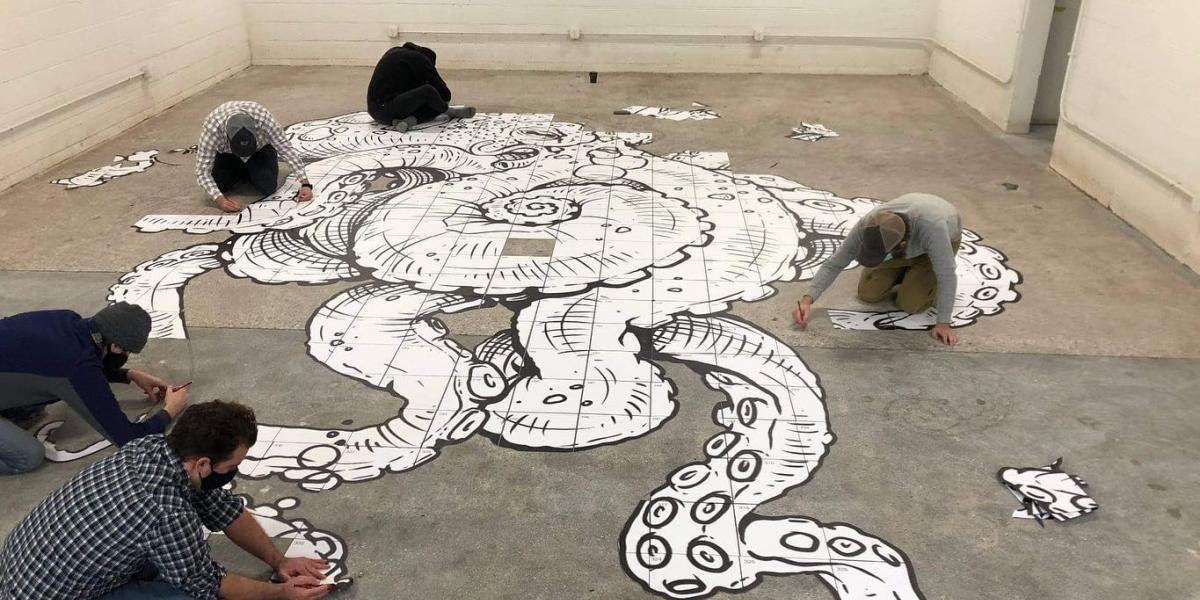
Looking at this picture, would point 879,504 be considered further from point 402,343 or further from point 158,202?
point 158,202

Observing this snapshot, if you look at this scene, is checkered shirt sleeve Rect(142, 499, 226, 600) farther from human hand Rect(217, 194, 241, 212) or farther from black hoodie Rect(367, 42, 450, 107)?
black hoodie Rect(367, 42, 450, 107)

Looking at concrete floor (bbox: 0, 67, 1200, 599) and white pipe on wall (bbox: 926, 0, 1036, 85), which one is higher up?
white pipe on wall (bbox: 926, 0, 1036, 85)

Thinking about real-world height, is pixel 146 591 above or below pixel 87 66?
below

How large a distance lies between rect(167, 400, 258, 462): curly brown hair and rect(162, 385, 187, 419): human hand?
105 centimetres

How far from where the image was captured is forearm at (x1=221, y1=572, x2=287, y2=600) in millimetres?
2047

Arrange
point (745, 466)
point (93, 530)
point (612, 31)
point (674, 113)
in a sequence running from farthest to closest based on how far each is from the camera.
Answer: point (612, 31)
point (674, 113)
point (745, 466)
point (93, 530)

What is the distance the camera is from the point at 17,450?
2.59 m

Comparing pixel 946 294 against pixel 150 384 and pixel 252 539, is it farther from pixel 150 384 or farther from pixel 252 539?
pixel 150 384

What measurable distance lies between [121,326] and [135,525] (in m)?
1.00

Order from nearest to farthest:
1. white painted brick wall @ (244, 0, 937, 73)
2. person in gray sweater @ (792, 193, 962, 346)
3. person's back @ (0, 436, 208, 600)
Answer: person's back @ (0, 436, 208, 600) < person in gray sweater @ (792, 193, 962, 346) < white painted brick wall @ (244, 0, 937, 73)

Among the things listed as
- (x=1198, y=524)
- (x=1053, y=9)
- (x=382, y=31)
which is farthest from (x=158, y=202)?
(x=1053, y=9)

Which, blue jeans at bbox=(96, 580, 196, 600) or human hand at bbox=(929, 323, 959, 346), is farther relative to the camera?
human hand at bbox=(929, 323, 959, 346)

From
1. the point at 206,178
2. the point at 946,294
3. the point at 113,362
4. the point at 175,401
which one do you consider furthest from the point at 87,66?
the point at 946,294

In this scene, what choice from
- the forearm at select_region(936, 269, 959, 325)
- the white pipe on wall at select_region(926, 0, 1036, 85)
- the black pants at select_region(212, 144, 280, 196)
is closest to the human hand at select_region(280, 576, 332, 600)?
the forearm at select_region(936, 269, 959, 325)
